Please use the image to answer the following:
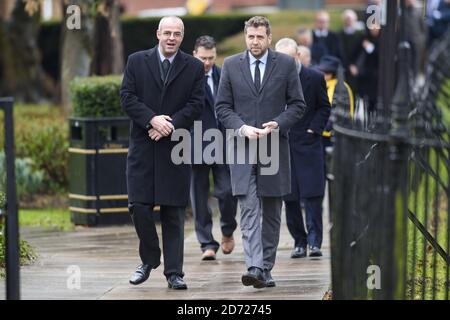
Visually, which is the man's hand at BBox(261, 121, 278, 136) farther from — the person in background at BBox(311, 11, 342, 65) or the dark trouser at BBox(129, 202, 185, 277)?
the person in background at BBox(311, 11, 342, 65)

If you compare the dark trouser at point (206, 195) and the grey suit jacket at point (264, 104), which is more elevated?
the grey suit jacket at point (264, 104)

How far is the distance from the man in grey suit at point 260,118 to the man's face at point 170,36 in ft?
1.42

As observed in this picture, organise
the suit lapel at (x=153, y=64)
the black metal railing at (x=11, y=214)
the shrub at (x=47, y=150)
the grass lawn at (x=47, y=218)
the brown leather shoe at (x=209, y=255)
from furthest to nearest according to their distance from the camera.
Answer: the shrub at (x=47, y=150) < the grass lawn at (x=47, y=218) < the brown leather shoe at (x=209, y=255) < the suit lapel at (x=153, y=64) < the black metal railing at (x=11, y=214)

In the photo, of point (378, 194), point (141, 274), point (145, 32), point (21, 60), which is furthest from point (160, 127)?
point (145, 32)

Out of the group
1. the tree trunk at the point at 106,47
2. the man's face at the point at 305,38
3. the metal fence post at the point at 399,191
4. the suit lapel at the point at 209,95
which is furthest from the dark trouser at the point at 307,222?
the man's face at the point at 305,38

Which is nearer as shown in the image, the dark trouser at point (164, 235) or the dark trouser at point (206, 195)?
the dark trouser at point (164, 235)

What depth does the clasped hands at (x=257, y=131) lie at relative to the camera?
8414 mm

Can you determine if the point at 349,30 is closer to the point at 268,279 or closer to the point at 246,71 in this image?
the point at 246,71

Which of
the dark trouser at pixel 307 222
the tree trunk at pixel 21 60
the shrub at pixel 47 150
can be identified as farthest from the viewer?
the tree trunk at pixel 21 60

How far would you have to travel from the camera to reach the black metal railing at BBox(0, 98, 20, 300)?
6.54 m

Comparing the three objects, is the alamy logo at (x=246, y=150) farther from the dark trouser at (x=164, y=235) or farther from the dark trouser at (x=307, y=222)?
the dark trouser at (x=307, y=222)

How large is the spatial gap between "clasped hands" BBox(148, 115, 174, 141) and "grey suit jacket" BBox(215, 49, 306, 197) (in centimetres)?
45
